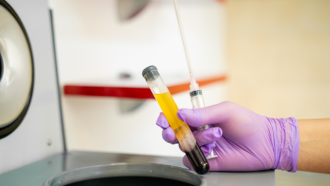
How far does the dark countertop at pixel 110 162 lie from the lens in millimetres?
548

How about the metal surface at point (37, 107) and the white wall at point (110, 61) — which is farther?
the white wall at point (110, 61)

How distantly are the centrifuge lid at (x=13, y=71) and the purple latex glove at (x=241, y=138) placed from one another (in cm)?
36

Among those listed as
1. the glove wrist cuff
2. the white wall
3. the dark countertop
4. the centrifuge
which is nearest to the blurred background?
the white wall

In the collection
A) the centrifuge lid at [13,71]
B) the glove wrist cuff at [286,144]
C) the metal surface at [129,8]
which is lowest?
the glove wrist cuff at [286,144]

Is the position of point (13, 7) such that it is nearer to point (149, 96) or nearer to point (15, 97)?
point (15, 97)

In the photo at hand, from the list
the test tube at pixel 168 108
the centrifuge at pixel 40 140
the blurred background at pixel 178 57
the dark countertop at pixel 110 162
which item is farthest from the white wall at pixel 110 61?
the test tube at pixel 168 108

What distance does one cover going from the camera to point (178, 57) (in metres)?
1.96

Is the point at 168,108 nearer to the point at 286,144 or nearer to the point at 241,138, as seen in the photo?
the point at 241,138

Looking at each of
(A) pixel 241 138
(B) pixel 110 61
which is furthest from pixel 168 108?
(B) pixel 110 61

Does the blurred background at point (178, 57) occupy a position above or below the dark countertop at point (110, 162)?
above

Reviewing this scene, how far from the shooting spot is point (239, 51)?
3561 mm

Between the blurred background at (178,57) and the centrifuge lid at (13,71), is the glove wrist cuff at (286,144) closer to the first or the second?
the blurred background at (178,57)

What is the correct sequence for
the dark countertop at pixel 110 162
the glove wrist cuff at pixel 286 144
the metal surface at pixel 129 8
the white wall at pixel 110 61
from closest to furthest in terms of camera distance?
the dark countertop at pixel 110 162 → the glove wrist cuff at pixel 286 144 → the white wall at pixel 110 61 → the metal surface at pixel 129 8

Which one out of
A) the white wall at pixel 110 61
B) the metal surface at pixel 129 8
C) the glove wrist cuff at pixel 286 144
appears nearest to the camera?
the glove wrist cuff at pixel 286 144
